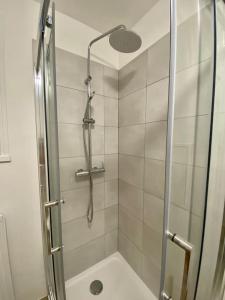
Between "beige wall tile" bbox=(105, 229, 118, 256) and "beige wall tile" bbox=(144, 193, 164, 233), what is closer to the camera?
"beige wall tile" bbox=(144, 193, 164, 233)

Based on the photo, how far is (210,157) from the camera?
47 cm

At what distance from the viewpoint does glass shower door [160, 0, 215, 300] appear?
1.22 feet

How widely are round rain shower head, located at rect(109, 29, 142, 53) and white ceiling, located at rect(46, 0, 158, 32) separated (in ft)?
1.22

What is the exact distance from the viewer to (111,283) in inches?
49.3

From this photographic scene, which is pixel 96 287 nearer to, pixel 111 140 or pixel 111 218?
pixel 111 218

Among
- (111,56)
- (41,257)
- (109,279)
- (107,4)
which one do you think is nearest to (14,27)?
(107,4)

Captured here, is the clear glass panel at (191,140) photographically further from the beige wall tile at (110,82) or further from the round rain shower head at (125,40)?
the beige wall tile at (110,82)

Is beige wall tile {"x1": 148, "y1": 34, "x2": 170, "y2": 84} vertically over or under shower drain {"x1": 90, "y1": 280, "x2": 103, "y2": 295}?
over

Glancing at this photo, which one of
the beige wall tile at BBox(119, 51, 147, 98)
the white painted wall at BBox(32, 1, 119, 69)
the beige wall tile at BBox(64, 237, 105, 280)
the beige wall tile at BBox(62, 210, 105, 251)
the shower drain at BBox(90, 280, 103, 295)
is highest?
the white painted wall at BBox(32, 1, 119, 69)

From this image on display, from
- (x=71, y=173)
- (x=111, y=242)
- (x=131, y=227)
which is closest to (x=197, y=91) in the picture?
(x=71, y=173)

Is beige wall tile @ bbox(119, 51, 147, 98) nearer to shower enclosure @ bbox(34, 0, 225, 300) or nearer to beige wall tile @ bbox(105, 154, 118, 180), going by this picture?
shower enclosure @ bbox(34, 0, 225, 300)

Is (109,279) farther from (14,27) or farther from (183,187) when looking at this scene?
(14,27)

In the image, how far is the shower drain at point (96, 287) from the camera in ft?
3.86

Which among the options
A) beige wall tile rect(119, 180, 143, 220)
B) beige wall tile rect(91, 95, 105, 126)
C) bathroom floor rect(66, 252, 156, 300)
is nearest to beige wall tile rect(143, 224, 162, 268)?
beige wall tile rect(119, 180, 143, 220)
